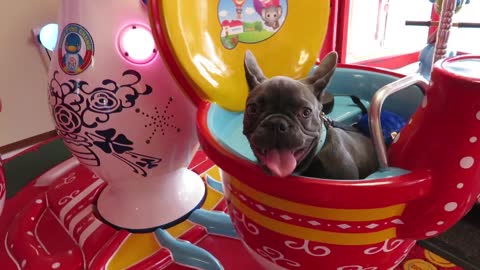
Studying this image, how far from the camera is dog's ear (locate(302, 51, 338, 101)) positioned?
0.38 metres

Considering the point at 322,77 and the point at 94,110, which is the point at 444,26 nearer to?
the point at 322,77

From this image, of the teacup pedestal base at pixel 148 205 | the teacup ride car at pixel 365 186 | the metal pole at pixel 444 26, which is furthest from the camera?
the teacup pedestal base at pixel 148 205

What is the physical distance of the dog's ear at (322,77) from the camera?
0.38m

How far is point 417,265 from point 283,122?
40cm

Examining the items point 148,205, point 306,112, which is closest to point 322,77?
point 306,112

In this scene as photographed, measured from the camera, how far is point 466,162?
33cm

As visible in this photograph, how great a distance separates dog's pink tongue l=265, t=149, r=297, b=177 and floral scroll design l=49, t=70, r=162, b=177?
270 millimetres

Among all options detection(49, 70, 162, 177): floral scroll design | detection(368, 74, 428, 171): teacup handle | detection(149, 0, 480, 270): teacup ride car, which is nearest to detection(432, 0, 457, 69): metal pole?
detection(149, 0, 480, 270): teacup ride car

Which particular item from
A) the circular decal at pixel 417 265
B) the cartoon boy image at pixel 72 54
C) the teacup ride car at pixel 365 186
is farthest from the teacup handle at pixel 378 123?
the cartoon boy image at pixel 72 54

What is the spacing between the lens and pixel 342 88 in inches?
26.3

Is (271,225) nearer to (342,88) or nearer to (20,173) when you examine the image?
(342,88)

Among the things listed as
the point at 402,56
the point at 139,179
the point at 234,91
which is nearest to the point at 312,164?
the point at 234,91

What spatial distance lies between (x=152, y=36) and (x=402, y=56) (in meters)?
1.37

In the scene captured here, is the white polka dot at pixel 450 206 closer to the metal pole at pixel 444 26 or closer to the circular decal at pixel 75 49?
the metal pole at pixel 444 26
